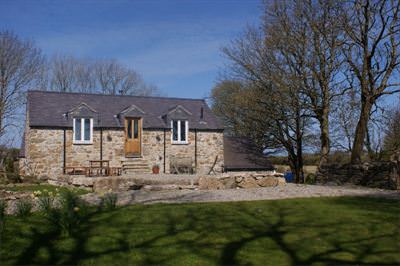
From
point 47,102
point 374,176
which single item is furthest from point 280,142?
point 47,102

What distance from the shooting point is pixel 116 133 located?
88.6 feet

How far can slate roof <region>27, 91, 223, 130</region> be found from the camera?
25.8 metres

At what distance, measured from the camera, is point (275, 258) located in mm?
6715

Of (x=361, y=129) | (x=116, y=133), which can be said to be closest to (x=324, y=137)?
(x=361, y=129)

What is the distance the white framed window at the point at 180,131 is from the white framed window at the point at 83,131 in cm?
527

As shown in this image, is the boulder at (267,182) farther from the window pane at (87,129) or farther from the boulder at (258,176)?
the window pane at (87,129)

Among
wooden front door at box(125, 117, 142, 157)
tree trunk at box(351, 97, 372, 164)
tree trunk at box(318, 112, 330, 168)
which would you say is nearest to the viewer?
tree trunk at box(351, 97, 372, 164)

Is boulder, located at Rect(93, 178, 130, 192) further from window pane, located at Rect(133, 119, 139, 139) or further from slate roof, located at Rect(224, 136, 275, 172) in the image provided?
slate roof, located at Rect(224, 136, 275, 172)

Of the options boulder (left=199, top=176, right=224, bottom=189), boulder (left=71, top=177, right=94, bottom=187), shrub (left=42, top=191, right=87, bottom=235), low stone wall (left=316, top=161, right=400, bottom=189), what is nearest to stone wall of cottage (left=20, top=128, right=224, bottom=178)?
boulder (left=71, top=177, right=94, bottom=187)

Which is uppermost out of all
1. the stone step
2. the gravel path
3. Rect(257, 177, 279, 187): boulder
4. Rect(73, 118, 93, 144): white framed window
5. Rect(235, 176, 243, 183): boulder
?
Rect(73, 118, 93, 144): white framed window

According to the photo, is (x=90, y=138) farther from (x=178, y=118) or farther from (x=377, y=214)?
(x=377, y=214)

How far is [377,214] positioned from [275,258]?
4.54m

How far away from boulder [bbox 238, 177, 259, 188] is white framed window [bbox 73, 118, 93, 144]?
41.0 feet

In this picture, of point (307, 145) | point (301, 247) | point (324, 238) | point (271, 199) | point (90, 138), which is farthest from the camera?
point (307, 145)
